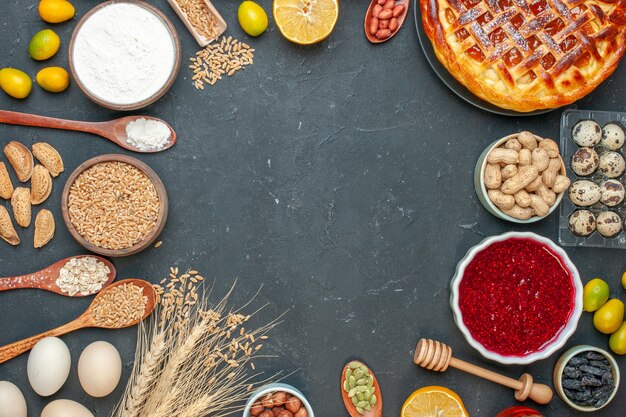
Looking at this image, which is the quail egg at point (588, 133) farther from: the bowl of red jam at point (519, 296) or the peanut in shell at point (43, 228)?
the peanut in shell at point (43, 228)

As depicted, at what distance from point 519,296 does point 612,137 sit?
67 centimetres

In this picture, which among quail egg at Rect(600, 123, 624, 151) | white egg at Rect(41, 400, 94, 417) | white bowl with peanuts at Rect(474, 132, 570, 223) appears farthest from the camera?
quail egg at Rect(600, 123, 624, 151)

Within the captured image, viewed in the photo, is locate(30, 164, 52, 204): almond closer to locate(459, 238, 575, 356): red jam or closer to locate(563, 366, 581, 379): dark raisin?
locate(459, 238, 575, 356): red jam

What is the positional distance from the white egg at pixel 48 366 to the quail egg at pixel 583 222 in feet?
5.98

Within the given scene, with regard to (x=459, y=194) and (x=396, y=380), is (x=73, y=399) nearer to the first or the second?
(x=396, y=380)

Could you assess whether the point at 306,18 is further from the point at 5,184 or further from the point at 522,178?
the point at 5,184

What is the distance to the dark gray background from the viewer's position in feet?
8.11

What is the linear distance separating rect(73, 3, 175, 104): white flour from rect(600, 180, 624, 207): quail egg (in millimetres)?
1583

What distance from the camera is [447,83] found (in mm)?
2455

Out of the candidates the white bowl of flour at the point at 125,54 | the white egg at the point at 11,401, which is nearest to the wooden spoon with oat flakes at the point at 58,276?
the white egg at the point at 11,401

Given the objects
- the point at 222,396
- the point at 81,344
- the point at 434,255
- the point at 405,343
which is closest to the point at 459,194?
the point at 434,255

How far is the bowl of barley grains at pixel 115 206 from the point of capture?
232 cm

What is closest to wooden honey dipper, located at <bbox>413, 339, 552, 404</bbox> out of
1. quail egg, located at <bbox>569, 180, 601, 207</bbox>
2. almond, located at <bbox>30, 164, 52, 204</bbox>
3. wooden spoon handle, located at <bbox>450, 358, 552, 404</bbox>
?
wooden spoon handle, located at <bbox>450, 358, 552, 404</bbox>

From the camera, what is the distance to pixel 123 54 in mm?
2326
